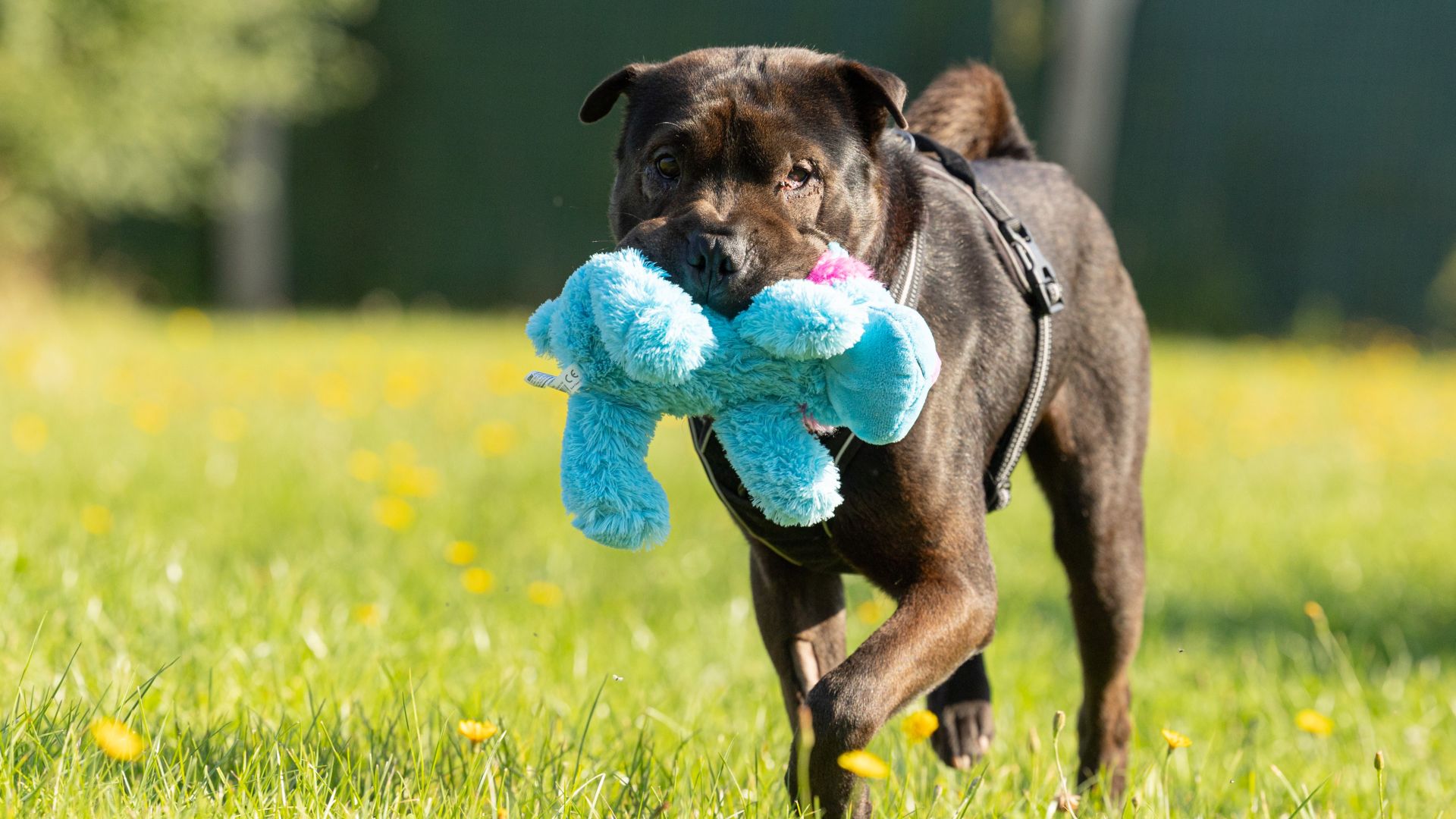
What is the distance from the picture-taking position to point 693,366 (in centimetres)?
218

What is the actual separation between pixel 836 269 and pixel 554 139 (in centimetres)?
1355

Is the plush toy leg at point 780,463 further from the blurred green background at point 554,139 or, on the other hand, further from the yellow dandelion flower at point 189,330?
the blurred green background at point 554,139

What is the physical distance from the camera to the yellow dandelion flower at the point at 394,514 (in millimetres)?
4289

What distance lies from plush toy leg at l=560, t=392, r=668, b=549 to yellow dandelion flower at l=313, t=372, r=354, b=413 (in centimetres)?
474

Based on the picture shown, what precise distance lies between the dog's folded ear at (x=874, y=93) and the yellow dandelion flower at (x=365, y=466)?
2.98 m

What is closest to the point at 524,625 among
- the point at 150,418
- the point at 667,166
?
the point at 667,166

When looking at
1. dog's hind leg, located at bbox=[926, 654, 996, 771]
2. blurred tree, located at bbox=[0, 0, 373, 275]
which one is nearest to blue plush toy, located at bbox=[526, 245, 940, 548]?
dog's hind leg, located at bbox=[926, 654, 996, 771]

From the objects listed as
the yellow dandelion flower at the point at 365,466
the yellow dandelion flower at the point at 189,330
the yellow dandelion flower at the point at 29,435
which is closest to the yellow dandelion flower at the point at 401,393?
the yellow dandelion flower at the point at 365,466

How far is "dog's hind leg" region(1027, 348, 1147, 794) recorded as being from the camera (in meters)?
3.27

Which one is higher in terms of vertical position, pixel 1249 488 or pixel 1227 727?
pixel 1227 727

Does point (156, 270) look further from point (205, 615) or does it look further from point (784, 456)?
point (784, 456)

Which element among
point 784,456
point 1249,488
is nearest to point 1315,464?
point 1249,488

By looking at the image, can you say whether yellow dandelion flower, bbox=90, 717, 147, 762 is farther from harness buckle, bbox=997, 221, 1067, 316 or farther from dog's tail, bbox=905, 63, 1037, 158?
dog's tail, bbox=905, 63, 1037, 158

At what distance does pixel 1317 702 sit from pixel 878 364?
85.8 inches
